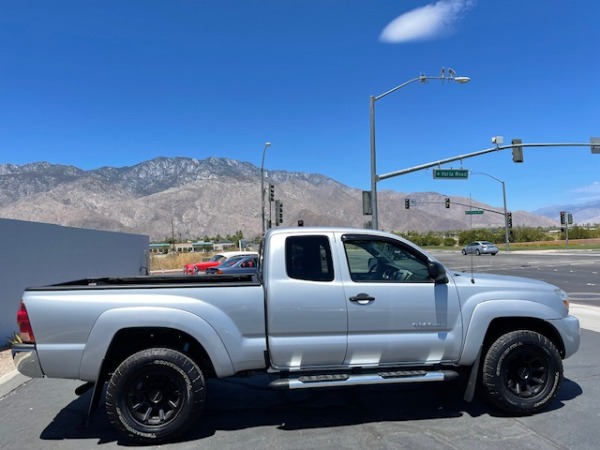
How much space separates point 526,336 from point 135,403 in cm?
394

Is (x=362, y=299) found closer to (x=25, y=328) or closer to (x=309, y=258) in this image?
(x=309, y=258)

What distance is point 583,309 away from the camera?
37.8 ft

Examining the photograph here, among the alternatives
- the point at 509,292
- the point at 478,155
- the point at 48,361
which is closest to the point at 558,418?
the point at 509,292

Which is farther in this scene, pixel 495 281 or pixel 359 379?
pixel 495 281

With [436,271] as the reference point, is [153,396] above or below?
below

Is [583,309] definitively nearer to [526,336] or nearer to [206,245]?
[526,336]

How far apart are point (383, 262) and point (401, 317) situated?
Result: 65cm

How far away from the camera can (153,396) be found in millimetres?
4566

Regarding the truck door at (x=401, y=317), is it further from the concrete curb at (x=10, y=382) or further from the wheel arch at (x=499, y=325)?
the concrete curb at (x=10, y=382)

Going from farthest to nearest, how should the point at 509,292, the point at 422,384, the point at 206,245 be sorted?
the point at 206,245 < the point at 422,384 < the point at 509,292

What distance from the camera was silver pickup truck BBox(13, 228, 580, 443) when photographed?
446 centimetres

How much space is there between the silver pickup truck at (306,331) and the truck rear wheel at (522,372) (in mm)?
12

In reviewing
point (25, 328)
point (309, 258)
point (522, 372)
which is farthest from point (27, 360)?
point (522, 372)

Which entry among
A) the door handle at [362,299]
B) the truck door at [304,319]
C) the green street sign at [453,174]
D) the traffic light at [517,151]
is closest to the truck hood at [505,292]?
the door handle at [362,299]
